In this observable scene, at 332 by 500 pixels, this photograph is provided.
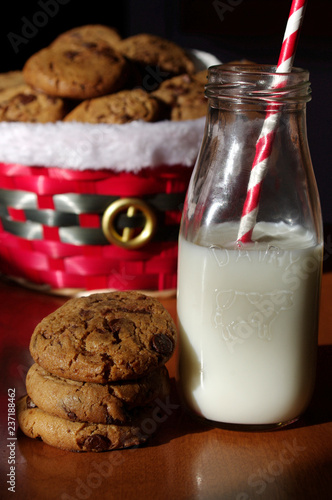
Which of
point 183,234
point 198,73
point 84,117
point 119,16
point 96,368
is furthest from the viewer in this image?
point 119,16

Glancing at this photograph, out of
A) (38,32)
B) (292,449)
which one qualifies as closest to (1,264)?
(292,449)

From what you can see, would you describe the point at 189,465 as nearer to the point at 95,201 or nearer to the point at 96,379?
the point at 96,379

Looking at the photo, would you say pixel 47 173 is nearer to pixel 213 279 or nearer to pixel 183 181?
pixel 183 181

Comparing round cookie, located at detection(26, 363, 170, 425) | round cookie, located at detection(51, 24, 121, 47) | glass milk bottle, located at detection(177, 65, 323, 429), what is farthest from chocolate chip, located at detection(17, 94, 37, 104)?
round cookie, located at detection(26, 363, 170, 425)

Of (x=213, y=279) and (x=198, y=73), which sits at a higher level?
(x=198, y=73)

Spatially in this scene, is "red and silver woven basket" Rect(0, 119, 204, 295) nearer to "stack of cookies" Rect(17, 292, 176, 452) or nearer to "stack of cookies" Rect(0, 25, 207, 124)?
"stack of cookies" Rect(0, 25, 207, 124)

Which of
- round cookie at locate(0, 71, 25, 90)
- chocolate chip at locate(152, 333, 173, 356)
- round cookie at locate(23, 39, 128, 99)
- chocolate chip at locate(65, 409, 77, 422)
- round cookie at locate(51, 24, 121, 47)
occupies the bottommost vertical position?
chocolate chip at locate(65, 409, 77, 422)
